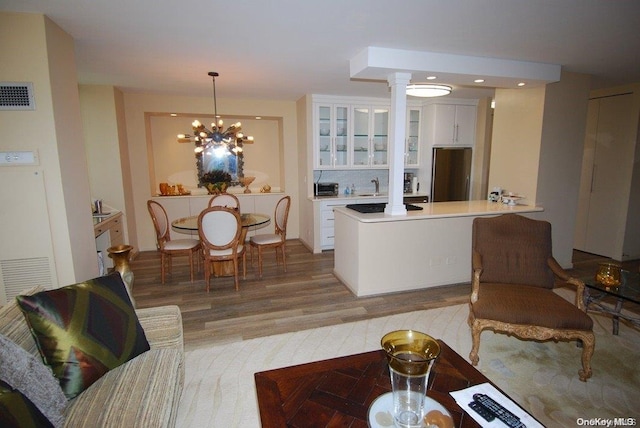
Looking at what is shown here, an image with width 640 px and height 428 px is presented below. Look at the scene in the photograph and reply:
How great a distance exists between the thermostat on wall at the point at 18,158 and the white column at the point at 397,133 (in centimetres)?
313

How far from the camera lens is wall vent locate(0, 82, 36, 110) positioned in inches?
92.0

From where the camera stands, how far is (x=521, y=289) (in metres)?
2.59

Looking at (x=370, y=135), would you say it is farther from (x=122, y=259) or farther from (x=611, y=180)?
(x=122, y=259)

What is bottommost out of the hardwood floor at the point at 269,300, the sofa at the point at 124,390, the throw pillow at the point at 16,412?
the hardwood floor at the point at 269,300

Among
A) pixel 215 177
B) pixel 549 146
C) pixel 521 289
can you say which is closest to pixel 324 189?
pixel 215 177

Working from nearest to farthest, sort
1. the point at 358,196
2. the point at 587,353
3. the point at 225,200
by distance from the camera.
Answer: the point at 587,353
the point at 225,200
the point at 358,196

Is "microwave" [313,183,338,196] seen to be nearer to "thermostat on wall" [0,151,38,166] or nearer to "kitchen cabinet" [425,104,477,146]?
"kitchen cabinet" [425,104,477,146]

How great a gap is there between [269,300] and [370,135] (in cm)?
348

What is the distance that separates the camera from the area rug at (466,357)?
1.95 metres

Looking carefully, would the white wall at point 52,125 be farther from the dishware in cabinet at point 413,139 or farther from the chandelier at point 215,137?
the dishware in cabinet at point 413,139

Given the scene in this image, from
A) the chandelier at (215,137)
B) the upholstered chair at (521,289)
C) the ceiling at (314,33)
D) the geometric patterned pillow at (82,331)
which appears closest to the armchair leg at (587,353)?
the upholstered chair at (521,289)

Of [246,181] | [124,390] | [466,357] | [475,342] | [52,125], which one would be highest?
[52,125]

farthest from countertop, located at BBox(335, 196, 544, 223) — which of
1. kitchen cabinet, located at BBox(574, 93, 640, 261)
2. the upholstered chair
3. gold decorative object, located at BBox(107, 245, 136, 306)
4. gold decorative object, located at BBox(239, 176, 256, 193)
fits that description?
gold decorative object, located at BBox(239, 176, 256, 193)

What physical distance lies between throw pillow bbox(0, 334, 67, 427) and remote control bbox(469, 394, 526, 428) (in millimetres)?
1711
